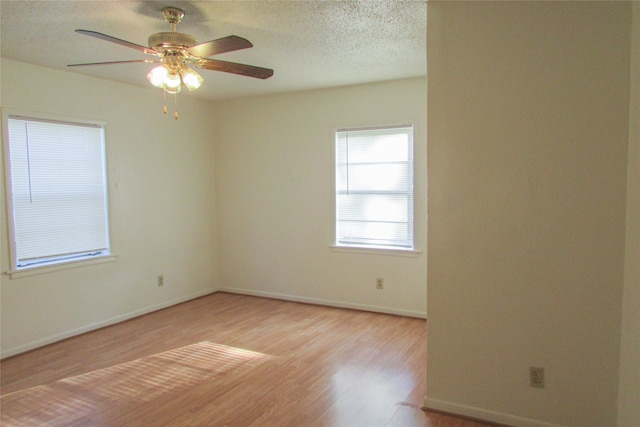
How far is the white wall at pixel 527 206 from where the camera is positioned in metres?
2.18

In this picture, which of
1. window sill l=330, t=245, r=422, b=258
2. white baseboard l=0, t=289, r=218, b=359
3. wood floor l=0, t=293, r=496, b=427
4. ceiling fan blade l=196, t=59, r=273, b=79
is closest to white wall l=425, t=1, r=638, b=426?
wood floor l=0, t=293, r=496, b=427

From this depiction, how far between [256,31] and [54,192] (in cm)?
249

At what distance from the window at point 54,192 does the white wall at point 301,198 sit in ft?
5.44

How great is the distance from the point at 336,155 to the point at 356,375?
8.30ft

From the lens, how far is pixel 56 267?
390 centimetres

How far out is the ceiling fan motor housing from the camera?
93.9 inches

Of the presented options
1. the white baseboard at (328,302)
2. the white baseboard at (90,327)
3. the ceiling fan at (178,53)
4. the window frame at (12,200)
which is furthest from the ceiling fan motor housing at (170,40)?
the white baseboard at (328,302)

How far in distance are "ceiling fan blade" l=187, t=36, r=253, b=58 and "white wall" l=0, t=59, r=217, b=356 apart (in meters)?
1.81

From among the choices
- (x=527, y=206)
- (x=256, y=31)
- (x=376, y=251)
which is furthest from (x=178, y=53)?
(x=376, y=251)

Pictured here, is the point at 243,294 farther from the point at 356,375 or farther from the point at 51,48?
the point at 51,48

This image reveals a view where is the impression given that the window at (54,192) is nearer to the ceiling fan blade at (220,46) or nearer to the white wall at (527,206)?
the ceiling fan blade at (220,46)

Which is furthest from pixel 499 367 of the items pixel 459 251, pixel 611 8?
pixel 611 8

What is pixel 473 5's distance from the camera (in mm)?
2414

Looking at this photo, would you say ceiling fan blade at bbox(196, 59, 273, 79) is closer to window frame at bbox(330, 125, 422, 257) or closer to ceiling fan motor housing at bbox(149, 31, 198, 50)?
ceiling fan motor housing at bbox(149, 31, 198, 50)
